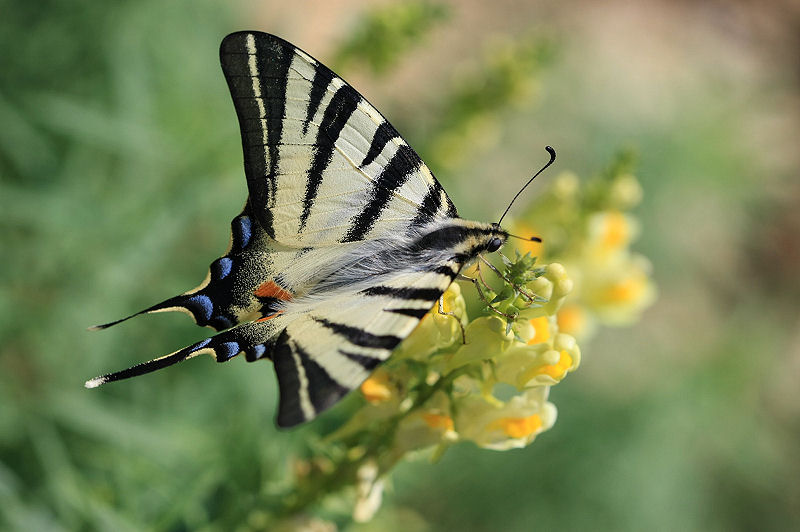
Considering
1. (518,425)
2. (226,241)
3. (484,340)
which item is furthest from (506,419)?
(226,241)

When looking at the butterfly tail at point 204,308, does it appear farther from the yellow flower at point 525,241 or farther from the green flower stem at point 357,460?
the yellow flower at point 525,241

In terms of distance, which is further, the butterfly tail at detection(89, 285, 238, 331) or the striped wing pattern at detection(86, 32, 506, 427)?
the butterfly tail at detection(89, 285, 238, 331)

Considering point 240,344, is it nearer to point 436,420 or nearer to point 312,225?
point 312,225

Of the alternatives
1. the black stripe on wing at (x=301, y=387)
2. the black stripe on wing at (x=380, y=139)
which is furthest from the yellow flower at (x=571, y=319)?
the black stripe on wing at (x=301, y=387)

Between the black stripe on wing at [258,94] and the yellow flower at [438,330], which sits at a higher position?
the black stripe on wing at [258,94]

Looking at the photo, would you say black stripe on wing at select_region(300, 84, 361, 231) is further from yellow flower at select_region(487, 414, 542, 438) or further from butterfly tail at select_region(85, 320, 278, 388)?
yellow flower at select_region(487, 414, 542, 438)

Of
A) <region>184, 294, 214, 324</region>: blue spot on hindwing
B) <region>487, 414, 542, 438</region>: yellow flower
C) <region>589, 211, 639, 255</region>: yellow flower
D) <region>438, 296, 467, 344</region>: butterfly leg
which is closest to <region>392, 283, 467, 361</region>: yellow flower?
<region>438, 296, 467, 344</region>: butterfly leg

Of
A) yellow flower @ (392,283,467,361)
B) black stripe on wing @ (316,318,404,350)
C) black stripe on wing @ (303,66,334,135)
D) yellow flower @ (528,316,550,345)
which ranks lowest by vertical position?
black stripe on wing @ (316,318,404,350)

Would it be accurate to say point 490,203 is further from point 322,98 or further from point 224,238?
point 322,98
